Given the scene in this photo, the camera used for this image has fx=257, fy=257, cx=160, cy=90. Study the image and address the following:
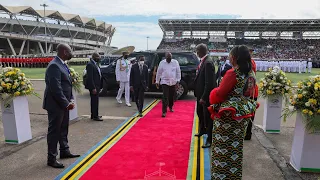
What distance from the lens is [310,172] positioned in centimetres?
379

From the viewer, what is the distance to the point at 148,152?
459 cm

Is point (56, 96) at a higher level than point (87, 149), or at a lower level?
higher

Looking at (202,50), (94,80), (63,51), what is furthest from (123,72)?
(63,51)

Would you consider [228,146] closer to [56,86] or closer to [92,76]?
[56,86]

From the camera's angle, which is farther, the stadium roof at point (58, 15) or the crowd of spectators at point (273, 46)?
the stadium roof at point (58, 15)

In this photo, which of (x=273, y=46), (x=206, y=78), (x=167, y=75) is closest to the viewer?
(x=206, y=78)

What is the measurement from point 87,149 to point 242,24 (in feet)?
186

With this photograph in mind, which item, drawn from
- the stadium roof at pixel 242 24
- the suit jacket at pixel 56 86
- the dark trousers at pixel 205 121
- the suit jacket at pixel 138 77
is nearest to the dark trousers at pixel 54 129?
the suit jacket at pixel 56 86

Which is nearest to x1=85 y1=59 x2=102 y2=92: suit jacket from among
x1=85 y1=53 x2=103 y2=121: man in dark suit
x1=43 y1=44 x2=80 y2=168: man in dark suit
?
x1=85 y1=53 x2=103 y2=121: man in dark suit

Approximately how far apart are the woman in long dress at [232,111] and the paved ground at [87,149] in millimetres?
778

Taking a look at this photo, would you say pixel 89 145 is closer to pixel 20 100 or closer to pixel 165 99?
pixel 20 100

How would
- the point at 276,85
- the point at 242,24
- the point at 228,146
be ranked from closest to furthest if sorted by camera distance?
the point at 228,146 < the point at 276,85 < the point at 242,24

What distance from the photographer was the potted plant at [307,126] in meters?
3.67

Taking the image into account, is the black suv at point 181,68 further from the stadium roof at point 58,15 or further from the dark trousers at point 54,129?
the stadium roof at point 58,15
